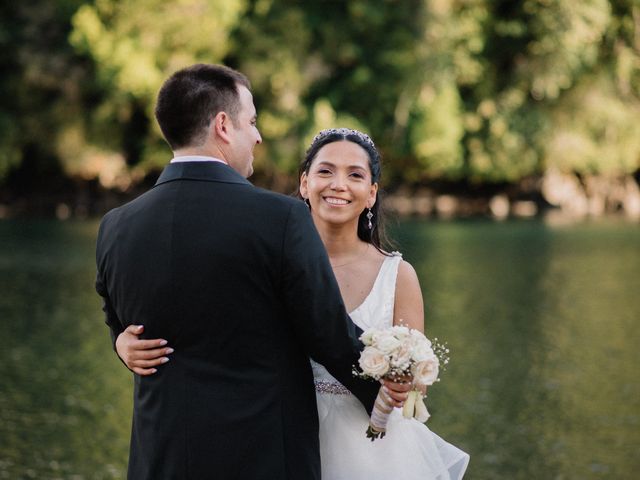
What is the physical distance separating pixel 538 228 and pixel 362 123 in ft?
26.7

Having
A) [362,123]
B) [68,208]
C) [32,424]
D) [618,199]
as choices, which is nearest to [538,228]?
[362,123]

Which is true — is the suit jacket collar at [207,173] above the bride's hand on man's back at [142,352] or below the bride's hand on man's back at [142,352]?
above

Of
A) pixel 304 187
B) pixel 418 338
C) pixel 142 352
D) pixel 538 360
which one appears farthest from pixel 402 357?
pixel 538 360

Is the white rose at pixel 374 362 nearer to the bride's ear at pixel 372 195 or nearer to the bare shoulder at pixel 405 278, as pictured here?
the bare shoulder at pixel 405 278

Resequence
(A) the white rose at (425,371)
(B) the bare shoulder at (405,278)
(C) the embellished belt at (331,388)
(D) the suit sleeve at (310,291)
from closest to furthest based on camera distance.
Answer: (D) the suit sleeve at (310,291) < (A) the white rose at (425,371) < (C) the embellished belt at (331,388) < (B) the bare shoulder at (405,278)

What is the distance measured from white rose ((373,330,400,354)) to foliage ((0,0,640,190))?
31451 millimetres

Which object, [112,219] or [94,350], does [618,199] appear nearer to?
[94,350]

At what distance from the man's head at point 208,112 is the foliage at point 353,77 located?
31346 mm

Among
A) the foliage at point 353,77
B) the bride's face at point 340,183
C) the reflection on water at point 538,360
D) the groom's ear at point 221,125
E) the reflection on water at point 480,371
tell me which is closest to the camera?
the groom's ear at point 221,125

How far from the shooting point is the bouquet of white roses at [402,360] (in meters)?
2.85

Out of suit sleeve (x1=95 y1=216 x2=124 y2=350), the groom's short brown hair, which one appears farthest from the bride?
the groom's short brown hair

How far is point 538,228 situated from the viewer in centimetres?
3406

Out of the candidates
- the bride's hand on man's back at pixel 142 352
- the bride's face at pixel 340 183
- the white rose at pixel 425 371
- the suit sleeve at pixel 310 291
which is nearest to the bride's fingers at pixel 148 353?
the bride's hand on man's back at pixel 142 352

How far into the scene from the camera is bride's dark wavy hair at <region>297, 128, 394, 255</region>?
11.9 feet
